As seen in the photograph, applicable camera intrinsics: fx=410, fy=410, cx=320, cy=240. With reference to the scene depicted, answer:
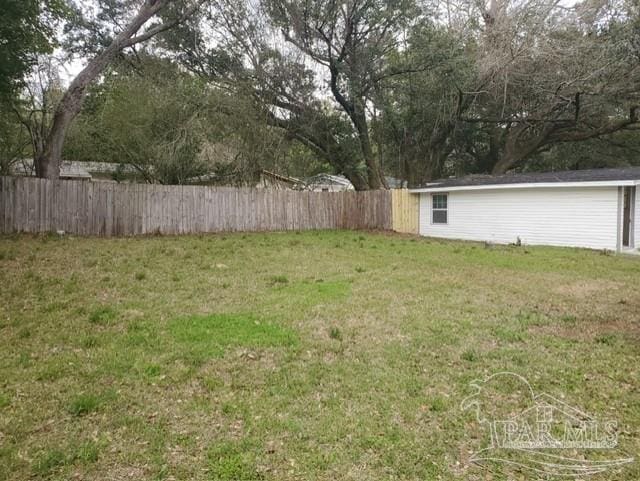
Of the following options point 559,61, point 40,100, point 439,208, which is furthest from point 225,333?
point 559,61

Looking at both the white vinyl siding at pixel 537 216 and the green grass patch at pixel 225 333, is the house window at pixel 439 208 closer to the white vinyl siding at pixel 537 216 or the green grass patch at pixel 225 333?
the white vinyl siding at pixel 537 216

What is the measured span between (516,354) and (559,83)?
44.5 ft

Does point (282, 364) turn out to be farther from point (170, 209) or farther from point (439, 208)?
point (439, 208)

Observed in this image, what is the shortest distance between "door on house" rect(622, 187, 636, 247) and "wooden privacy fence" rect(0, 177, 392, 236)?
732 cm

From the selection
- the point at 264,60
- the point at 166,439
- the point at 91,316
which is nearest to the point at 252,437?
the point at 166,439

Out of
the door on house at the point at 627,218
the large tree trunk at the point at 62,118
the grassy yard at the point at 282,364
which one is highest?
the large tree trunk at the point at 62,118

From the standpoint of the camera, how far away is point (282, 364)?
10.9 feet

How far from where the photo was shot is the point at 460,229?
14.4 meters

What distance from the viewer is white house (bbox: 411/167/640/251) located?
1080 centimetres

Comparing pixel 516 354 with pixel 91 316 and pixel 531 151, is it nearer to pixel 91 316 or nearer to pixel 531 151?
pixel 91 316

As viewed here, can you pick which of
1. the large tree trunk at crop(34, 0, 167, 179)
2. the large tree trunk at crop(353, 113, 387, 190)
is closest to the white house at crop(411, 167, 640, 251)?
the large tree trunk at crop(353, 113, 387, 190)

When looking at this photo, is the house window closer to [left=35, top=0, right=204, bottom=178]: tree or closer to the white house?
the white house

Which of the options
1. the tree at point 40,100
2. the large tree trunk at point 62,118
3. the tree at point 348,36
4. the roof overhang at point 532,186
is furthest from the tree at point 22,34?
the roof overhang at point 532,186

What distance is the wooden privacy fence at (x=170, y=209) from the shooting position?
10.1m
